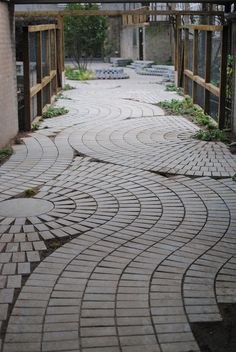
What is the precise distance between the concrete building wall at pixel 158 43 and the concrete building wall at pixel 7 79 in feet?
79.6

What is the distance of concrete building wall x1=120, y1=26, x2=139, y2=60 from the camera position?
3725 centimetres

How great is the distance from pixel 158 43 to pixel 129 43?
6.43 meters

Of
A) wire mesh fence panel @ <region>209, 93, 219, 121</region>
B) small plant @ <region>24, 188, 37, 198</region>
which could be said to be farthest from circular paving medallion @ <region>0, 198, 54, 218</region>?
wire mesh fence panel @ <region>209, 93, 219, 121</region>

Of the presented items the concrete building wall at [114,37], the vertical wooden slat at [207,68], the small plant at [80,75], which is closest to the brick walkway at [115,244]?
the vertical wooden slat at [207,68]

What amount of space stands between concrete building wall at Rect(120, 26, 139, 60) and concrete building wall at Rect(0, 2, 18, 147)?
28.1 m

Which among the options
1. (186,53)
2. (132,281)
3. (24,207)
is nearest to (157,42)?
(186,53)

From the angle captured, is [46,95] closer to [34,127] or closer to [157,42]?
[34,127]

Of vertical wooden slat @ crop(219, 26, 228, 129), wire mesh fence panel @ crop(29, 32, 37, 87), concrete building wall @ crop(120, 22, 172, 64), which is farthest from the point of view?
concrete building wall @ crop(120, 22, 172, 64)

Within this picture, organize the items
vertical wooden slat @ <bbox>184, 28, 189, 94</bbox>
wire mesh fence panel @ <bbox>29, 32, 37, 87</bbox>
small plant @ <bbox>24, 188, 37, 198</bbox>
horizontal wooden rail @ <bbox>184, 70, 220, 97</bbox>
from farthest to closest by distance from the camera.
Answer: vertical wooden slat @ <bbox>184, 28, 189, 94</bbox> < wire mesh fence panel @ <bbox>29, 32, 37, 87</bbox> < horizontal wooden rail @ <bbox>184, 70, 220, 97</bbox> < small plant @ <bbox>24, 188, 37, 198</bbox>

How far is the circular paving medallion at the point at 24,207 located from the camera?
581cm

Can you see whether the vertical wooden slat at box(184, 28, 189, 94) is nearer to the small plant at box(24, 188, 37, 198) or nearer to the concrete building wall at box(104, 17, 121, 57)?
the small plant at box(24, 188, 37, 198)

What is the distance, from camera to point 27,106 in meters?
10.6

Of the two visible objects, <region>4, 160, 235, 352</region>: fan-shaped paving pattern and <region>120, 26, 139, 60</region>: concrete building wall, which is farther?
<region>120, 26, 139, 60</region>: concrete building wall

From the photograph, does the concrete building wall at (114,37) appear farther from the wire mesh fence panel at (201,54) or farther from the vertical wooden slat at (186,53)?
the wire mesh fence panel at (201,54)
